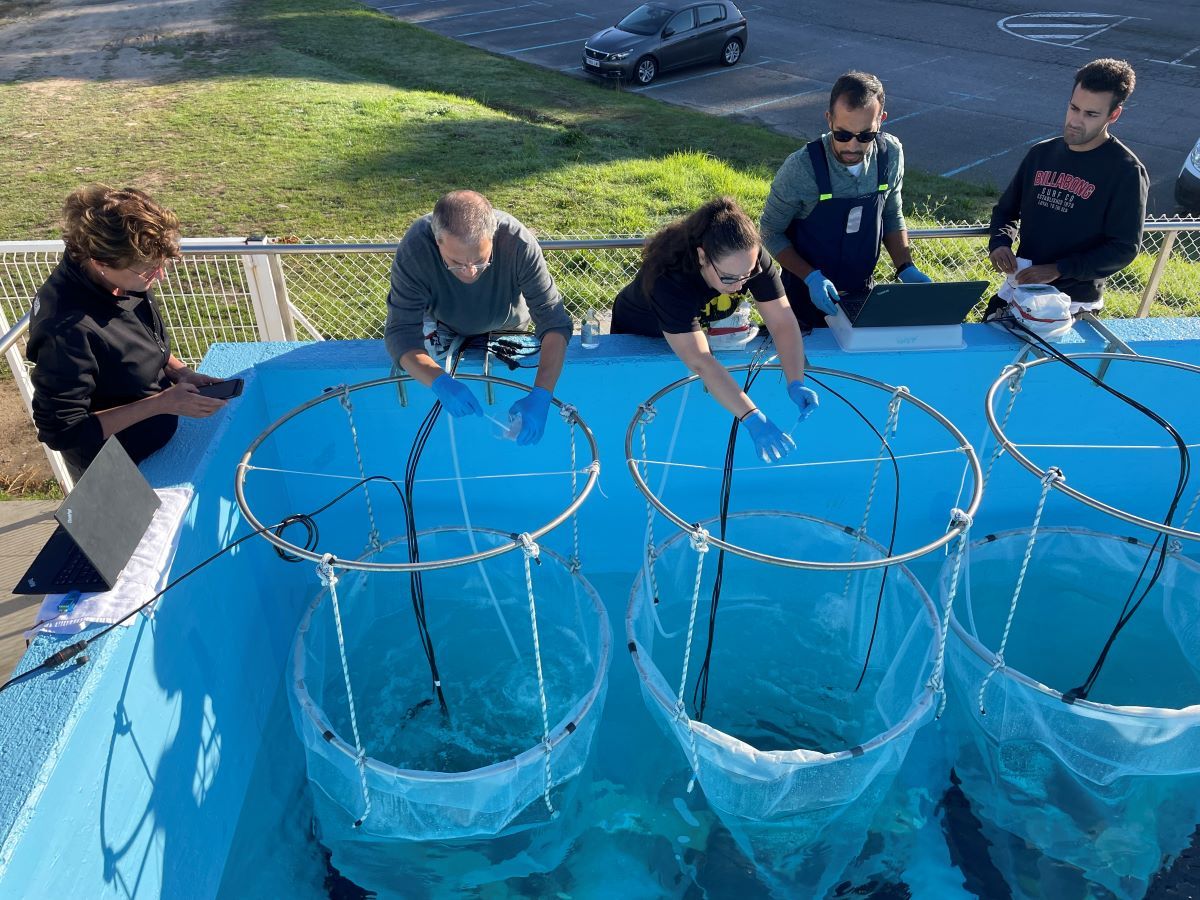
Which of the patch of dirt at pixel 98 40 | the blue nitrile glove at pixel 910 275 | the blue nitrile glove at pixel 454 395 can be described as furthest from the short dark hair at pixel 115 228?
the patch of dirt at pixel 98 40

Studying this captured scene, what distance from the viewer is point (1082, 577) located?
148 inches

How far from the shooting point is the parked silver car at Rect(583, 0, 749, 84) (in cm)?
1223

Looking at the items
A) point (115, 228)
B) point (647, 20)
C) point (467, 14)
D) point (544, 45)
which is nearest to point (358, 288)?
point (115, 228)

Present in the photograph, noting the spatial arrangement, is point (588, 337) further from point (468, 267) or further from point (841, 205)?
point (841, 205)

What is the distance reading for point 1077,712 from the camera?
112 inches

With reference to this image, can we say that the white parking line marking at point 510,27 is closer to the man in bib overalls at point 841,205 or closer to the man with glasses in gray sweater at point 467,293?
the man in bib overalls at point 841,205

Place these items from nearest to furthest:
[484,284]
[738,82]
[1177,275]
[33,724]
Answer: [33,724] < [484,284] < [1177,275] < [738,82]

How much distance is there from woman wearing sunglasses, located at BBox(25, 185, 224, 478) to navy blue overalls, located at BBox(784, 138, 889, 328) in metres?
2.33

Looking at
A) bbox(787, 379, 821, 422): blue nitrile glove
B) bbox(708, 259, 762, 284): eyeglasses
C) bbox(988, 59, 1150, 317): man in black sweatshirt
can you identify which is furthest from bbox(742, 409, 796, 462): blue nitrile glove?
bbox(988, 59, 1150, 317): man in black sweatshirt

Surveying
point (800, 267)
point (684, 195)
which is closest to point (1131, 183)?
point (800, 267)

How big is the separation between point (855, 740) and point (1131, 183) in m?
2.40

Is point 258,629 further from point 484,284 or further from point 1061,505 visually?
point 1061,505

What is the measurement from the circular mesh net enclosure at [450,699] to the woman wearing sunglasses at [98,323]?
37.0 inches

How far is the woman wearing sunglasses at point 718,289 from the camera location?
2688mm
